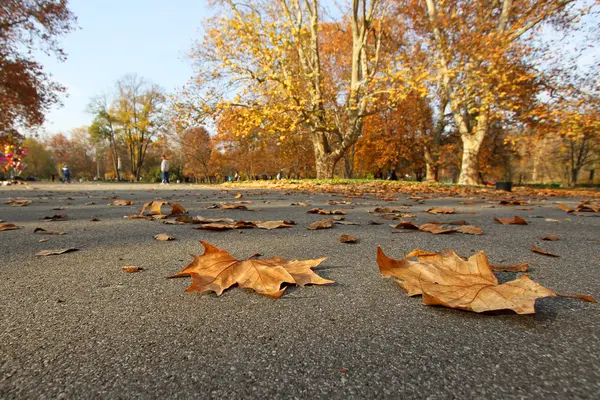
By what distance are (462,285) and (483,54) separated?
38.1ft

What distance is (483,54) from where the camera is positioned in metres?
10.2

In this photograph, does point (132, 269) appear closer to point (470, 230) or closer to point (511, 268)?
point (511, 268)

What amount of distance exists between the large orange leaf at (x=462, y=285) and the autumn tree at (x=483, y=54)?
9.40 meters

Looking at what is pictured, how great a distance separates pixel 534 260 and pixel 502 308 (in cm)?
95

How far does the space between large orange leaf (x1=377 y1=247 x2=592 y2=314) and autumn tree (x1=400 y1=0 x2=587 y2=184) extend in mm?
9403

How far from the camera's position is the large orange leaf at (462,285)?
38.0 inches

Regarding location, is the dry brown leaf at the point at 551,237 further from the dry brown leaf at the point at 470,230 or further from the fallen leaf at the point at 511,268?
the fallen leaf at the point at 511,268

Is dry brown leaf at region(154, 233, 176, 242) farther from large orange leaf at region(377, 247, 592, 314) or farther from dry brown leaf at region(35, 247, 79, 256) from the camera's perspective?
large orange leaf at region(377, 247, 592, 314)

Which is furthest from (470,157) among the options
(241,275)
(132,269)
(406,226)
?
(132,269)

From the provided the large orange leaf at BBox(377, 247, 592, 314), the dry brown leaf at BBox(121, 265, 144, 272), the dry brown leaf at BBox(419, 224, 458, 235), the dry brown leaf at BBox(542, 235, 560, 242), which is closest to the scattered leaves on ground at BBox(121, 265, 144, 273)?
the dry brown leaf at BBox(121, 265, 144, 272)

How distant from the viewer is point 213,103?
11609 mm

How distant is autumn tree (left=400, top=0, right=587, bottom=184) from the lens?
33.2 feet

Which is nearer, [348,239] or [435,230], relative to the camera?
[348,239]

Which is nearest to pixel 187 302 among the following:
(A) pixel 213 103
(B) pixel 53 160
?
(A) pixel 213 103
